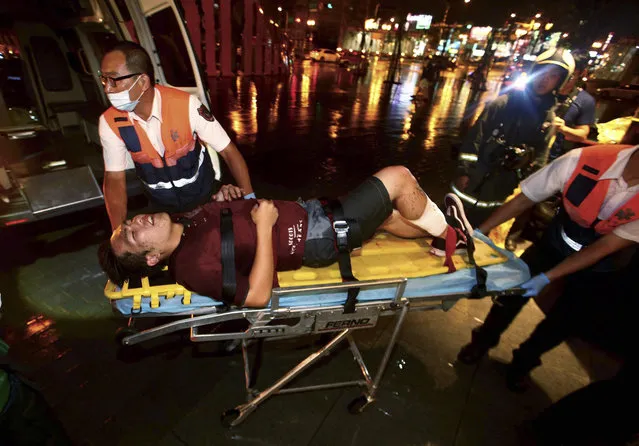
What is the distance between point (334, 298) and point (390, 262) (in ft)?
1.95

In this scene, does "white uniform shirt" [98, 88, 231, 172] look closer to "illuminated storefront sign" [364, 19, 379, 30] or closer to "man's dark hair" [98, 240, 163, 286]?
"man's dark hair" [98, 240, 163, 286]

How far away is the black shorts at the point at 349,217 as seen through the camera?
2170 mm

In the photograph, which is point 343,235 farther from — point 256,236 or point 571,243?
point 571,243

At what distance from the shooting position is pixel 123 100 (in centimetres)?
225

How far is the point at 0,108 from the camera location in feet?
13.5

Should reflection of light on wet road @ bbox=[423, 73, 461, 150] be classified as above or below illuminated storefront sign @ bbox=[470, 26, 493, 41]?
below

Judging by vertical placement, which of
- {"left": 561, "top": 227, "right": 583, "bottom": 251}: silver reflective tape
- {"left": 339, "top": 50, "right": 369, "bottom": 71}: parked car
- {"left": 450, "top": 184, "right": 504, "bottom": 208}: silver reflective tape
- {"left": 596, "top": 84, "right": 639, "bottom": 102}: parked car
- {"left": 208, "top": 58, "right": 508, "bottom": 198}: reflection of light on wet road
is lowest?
{"left": 208, "top": 58, "right": 508, "bottom": 198}: reflection of light on wet road

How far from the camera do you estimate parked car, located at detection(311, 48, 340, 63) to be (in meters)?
29.5

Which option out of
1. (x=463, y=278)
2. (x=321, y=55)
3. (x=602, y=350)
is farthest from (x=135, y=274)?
(x=321, y=55)

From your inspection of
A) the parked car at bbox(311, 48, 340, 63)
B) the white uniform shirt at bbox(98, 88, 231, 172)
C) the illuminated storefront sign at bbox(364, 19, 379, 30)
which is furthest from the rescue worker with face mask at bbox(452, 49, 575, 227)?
the illuminated storefront sign at bbox(364, 19, 379, 30)

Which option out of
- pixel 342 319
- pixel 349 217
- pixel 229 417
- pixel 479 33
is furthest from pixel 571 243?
pixel 479 33

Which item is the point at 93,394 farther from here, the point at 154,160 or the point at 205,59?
the point at 205,59

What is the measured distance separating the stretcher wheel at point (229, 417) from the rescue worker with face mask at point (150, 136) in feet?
5.20

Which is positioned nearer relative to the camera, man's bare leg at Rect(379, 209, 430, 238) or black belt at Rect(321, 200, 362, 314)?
black belt at Rect(321, 200, 362, 314)
